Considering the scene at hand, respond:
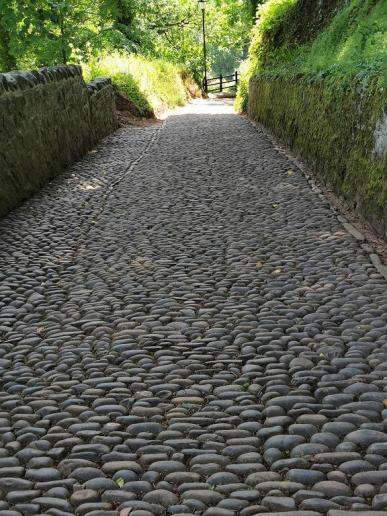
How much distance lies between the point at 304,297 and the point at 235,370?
1.27 m

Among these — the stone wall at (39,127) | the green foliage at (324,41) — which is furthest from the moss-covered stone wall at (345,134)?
the stone wall at (39,127)

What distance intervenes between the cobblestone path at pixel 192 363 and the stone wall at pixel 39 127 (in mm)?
812

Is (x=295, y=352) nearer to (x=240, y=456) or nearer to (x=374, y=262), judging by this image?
(x=240, y=456)

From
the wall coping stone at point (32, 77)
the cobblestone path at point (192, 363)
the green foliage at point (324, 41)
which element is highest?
the green foliage at point (324, 41)

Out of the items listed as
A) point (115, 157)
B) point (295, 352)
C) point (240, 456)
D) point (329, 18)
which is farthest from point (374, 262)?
point (329, 18)

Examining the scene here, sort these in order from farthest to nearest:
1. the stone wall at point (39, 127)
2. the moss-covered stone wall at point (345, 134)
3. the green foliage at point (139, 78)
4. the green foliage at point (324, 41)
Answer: the green foliage at point (139, 78) → the green foliage at point (324, 41) → the stone wall at point (39, 127) → the moss-covered stone wall at point (345, 134)

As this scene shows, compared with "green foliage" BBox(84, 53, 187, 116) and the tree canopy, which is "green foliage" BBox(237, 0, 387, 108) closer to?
"green foliage" BBox(84, 53, 187, 116)

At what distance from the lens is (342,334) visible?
4160 mm

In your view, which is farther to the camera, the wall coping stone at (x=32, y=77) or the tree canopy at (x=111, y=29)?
the tree canopy at (x=111, y=29)

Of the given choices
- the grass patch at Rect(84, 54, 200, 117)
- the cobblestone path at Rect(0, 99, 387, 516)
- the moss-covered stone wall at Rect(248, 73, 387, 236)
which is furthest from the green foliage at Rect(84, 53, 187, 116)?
the cobblestone path at Rect(0, 99, 387, 516)

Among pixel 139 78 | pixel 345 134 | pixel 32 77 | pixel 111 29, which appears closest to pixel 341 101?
pixel 345 134

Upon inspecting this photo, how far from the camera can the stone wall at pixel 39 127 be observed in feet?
25.8

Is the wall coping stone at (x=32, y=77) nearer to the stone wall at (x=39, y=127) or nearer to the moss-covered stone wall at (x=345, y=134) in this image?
the stone wall at (x=39, y=127)

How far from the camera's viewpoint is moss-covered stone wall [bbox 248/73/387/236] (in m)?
6.15
